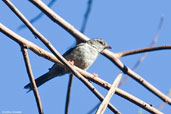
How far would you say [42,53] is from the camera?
323 centimetres

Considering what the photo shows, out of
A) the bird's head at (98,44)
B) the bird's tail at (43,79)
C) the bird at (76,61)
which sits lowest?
the bird's tail at (43,79)

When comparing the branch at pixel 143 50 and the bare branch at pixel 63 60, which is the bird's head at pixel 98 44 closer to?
the branch at pixel 143 50

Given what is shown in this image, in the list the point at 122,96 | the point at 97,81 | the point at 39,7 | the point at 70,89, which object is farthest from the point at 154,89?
the point at 39,7

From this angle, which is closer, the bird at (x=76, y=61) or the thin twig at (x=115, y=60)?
the thin twig at (x=115, y=60)

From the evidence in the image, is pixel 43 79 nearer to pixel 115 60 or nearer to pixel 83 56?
pixel 83 56

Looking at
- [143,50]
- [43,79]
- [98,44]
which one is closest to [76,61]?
[43,79]

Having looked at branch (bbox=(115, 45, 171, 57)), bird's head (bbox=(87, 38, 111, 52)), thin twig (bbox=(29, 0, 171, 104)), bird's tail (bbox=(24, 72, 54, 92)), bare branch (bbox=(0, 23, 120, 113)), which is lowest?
bare branch (bbox=(0, 23, 120, 113))

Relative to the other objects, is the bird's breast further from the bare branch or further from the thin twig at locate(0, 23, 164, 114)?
the bare branch

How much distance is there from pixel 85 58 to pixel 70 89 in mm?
2405

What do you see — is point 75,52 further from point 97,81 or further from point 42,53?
point 42,53

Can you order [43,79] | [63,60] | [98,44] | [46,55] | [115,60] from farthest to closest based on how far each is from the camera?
[98,44] < [43,79] < [115,60] < [46,55] < [63,60]

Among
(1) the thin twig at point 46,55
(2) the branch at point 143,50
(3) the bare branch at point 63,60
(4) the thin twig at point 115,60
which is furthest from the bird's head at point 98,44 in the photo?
(3) the bare branch at point 63,60

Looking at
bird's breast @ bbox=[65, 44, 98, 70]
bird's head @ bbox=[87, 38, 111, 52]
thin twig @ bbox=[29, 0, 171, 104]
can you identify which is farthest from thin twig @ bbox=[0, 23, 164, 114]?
bird's head @ bbox=[87, 38, 111, 52]

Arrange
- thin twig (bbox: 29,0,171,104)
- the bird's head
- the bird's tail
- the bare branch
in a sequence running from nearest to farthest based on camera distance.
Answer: the bare branch, thin twig (bbox: 29,0,171,104), the bird's tail, the bird's head
